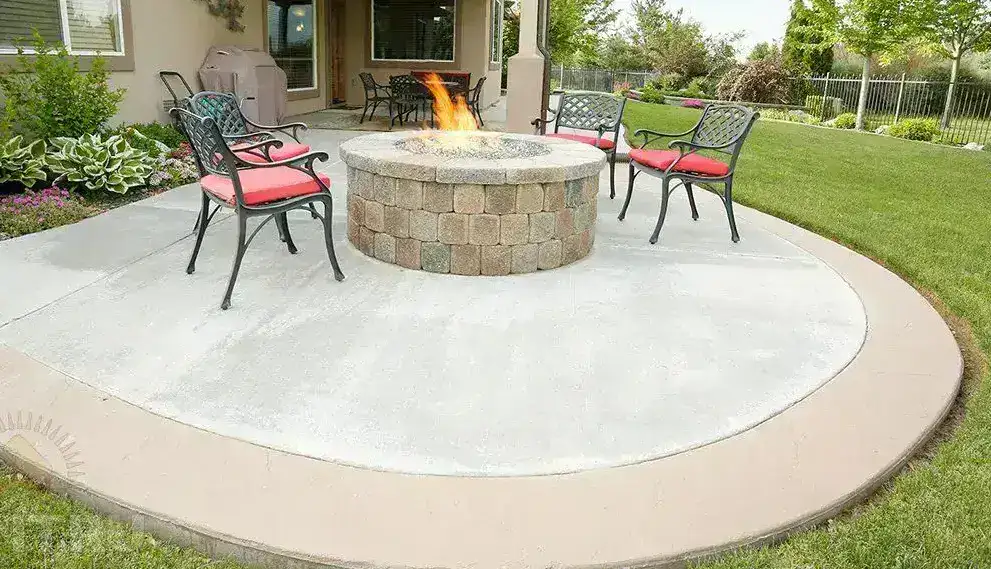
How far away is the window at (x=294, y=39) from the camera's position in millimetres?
10844

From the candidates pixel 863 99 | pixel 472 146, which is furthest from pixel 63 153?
pixel 863 99

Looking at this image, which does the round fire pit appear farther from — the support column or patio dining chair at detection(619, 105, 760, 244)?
the support column

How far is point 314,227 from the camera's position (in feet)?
15.5

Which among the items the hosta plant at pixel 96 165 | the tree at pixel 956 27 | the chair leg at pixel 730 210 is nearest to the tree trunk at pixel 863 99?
the tree at pixel 956 27

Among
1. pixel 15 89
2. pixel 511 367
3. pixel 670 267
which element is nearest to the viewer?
pixel 511 367

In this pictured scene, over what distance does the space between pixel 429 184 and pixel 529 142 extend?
1430mm

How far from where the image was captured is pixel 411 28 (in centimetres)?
1346

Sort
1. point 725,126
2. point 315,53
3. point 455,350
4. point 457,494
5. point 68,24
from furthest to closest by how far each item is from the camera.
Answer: point 315,53 < point 68,24 < point 725,126 < point 455,350 < point 457,494

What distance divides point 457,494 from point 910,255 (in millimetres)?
4013

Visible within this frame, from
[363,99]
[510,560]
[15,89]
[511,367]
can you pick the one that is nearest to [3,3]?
[15,89]

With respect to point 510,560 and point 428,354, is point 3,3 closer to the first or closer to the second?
point 428,354

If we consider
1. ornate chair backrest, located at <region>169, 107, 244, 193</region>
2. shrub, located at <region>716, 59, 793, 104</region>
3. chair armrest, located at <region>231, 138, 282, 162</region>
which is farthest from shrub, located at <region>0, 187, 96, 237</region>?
shrub, located at <region>716, 59, 793, 104</region>

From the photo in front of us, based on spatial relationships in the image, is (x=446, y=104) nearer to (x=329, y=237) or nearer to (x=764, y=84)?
(x=329, y=237)

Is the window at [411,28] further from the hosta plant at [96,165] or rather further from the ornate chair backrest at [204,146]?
the ornate chair backrest at [204,146]
